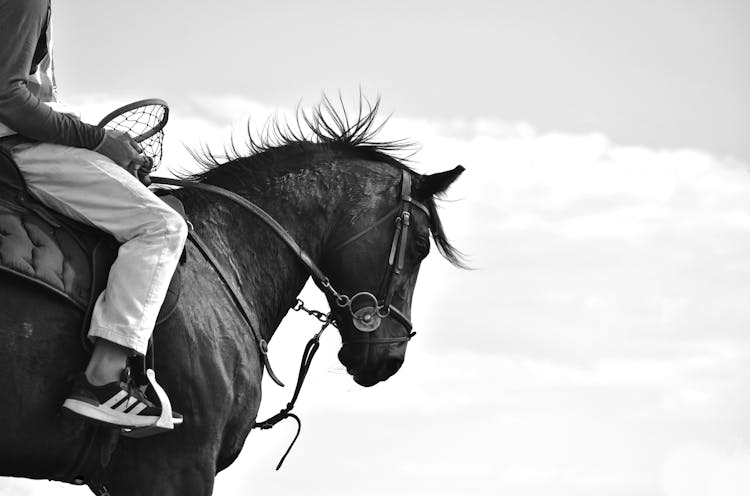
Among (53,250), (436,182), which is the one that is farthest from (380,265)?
(53,250)

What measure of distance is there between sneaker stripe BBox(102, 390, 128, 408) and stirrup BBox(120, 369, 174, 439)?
0.65 ft

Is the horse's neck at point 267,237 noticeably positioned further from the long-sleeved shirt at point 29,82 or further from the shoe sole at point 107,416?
the shoe sole at point 107,416

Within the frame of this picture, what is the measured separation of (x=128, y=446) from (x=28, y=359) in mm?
947

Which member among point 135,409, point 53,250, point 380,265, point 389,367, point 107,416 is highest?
point 380,265

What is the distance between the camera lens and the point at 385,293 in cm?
912

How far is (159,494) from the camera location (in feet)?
24.7

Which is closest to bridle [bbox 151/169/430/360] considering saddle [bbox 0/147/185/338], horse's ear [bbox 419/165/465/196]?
horse's ear [bbox 419/165/465/196]

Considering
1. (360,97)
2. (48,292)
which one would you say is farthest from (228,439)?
(360,97)

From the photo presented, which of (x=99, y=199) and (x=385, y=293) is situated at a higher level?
(x=385, y=293)

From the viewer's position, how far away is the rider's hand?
7914 millimetres

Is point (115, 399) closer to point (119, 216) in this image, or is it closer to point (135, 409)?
point (135, 409)

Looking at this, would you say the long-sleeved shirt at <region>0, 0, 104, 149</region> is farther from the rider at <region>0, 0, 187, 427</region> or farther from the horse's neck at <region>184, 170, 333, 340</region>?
the horse's neck at <region>184, 170, 333, 340</region>

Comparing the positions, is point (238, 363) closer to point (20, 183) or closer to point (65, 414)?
point (65, 414)

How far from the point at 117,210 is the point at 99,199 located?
144 mm
